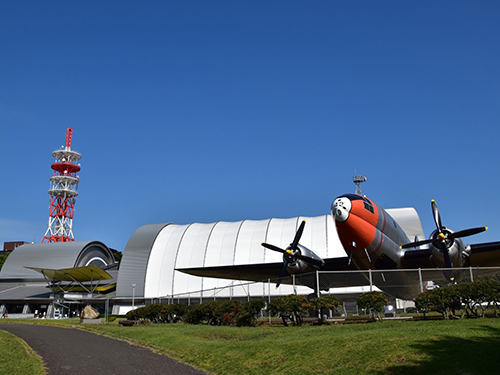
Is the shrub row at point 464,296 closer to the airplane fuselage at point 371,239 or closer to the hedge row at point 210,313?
the airplane fuselage at point 371,239

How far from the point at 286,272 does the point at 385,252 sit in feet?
35.2

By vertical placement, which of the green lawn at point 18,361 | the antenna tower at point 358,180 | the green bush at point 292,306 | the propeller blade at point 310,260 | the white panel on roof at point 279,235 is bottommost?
the green lawn at point 18,361

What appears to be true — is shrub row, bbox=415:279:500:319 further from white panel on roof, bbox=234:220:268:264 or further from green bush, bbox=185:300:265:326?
white panel on roof, bbox=234:220:268:264

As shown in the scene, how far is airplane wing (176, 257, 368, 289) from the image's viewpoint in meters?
28.5

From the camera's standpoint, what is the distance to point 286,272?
36.2 meters

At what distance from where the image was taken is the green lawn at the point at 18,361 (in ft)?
43.7

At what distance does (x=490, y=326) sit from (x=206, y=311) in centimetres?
1787

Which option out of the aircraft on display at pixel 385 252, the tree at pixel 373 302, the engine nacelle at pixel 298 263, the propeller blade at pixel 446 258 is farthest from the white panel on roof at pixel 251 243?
the tree at pixel 373 302

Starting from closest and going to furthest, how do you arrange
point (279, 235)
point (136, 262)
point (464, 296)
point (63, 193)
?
point (464, 296) < point (279, 235) < point (136, 262) < point (63, 193)

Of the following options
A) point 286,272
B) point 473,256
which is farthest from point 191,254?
point 473,256

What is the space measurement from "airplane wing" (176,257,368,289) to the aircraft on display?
0.40ft

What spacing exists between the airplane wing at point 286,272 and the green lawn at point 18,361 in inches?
596

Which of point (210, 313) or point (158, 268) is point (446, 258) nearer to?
point (210, 313)

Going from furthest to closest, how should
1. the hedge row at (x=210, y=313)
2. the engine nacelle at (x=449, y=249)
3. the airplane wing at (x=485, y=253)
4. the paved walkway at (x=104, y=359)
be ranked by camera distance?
the airplane wing at (x=485, y=253), the engine nacelle at (x=449, y=249), the hedge row at (x=210, y=313), the paved walkway at (x=104, y=359)
